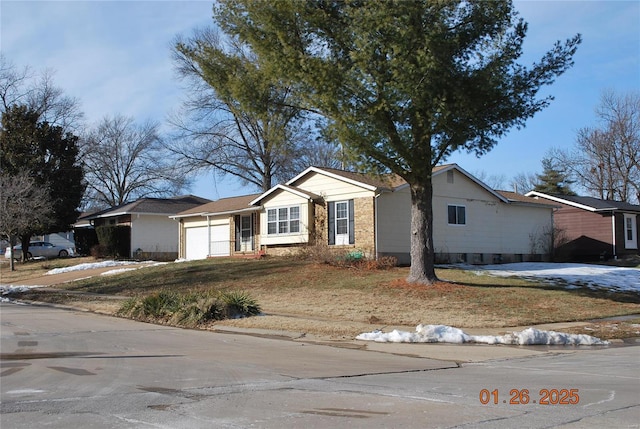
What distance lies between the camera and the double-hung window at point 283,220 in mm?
32312

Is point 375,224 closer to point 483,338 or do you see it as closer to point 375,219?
point 375,219

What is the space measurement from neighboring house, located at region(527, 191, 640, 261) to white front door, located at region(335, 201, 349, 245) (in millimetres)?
16375

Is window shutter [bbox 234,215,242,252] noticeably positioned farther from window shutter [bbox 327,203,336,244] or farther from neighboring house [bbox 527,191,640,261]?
neighboring house [bbox 527,191,640,261]

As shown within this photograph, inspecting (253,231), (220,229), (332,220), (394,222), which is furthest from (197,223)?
(394,222)

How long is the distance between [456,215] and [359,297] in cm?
1360

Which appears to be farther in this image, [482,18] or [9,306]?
[9,306]

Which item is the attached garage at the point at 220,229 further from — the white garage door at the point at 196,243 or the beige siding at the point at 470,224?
the beige siding at the point at 470,224

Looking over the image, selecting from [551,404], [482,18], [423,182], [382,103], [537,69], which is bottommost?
[551,404]

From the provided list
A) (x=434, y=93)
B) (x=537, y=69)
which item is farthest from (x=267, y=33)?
(x=537, y=69)

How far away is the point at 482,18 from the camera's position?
19.6m

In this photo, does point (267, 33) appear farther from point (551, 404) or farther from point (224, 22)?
point (551, 404)

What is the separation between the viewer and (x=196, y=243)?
4119 centimetres

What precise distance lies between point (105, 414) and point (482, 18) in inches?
671

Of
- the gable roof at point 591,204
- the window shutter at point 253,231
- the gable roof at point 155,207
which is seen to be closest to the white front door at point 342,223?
the window shutter at point 253,231
